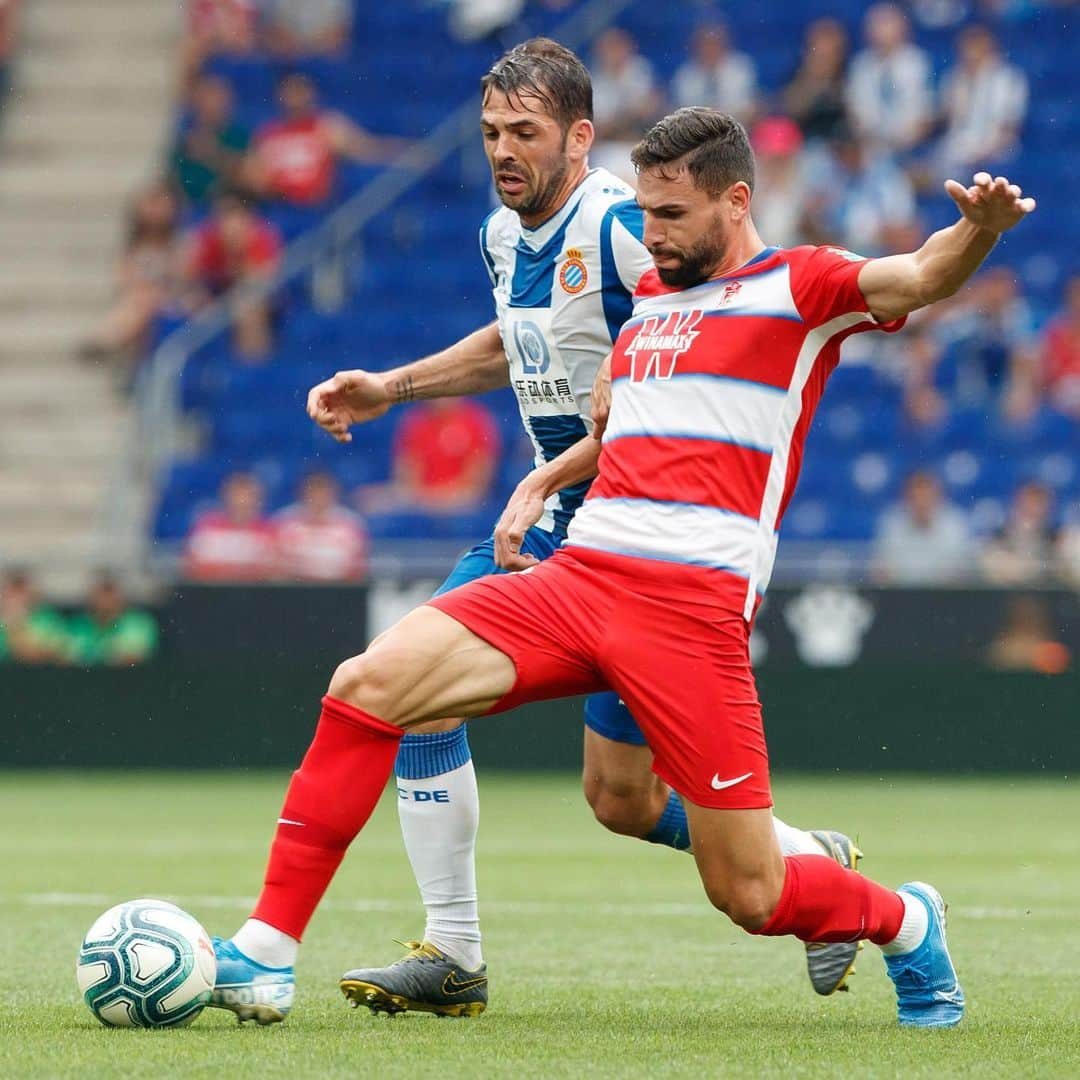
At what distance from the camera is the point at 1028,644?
1394cm

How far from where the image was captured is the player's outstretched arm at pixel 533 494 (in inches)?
218

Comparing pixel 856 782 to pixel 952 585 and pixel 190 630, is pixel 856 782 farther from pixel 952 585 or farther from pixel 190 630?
pixel 190 630

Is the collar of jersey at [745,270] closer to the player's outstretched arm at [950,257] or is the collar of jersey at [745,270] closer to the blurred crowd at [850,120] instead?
the player's outstretched arm at [950,257]

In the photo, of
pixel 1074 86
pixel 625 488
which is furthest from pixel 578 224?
pixel 1074 86

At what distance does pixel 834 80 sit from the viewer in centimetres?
1742

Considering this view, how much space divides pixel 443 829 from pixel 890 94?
1271 cm

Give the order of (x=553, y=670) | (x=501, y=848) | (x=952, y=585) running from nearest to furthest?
(x=553, y=670)
(x=501, y=848)
(x=952, y=585)

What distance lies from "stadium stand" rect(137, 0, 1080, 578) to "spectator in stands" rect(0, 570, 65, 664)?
154 cm

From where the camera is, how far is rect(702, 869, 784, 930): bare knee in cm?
509

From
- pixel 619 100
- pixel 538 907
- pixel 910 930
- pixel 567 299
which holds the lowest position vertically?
pixel 538 907

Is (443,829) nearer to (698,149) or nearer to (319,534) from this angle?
(698,149)

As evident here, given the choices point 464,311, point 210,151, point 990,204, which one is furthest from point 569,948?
point 210,151

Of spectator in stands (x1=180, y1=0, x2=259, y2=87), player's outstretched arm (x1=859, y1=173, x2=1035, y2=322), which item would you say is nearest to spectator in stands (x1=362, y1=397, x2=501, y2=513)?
spectator in stands (x1=180, y1=0, x2=259, y2=87)

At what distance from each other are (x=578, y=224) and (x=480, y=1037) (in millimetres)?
2176
